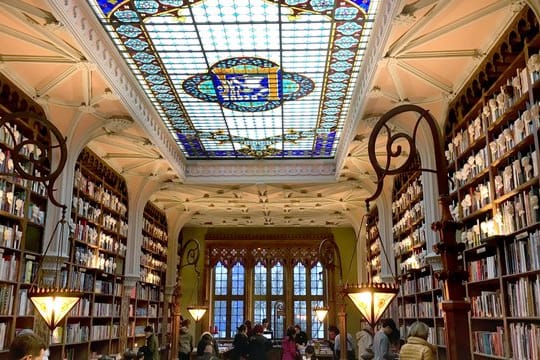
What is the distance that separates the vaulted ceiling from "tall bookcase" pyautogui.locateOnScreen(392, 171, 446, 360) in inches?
42.2

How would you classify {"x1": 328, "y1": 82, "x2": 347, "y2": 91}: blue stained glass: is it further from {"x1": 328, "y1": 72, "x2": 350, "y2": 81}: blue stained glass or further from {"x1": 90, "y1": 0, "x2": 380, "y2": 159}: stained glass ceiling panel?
{"x1": 328, "y1": 72, "x2": 350, "y2": 81}: blue stained glass

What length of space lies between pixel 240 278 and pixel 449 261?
15696 millimetres

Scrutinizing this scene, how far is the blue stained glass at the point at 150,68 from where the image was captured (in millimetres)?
7824

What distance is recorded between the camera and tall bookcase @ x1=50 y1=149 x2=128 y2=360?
9227mm

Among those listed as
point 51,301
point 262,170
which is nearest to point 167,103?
point 262,170

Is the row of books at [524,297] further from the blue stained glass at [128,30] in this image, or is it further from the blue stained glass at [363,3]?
the blue stained glass at [128,30]

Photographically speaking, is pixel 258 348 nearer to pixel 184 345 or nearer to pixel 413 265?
pixel 184 345

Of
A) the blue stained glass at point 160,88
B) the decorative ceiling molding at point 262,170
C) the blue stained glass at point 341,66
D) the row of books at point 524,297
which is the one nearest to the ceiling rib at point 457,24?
the blue stained glass at point 341,66

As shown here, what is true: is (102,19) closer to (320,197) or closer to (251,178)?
(251,178)

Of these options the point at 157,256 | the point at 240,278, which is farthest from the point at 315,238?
the point at 157,256

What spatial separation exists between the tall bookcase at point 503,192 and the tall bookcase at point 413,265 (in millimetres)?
1601

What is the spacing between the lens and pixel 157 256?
15.1 m

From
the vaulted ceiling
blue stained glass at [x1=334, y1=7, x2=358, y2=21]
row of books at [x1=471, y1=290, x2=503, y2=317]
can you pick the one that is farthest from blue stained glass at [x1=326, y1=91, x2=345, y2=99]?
row of books at [x1=471, y1=290, x2=503, y2=317]

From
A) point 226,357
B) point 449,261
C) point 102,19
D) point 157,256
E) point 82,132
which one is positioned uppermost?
point 102,19
